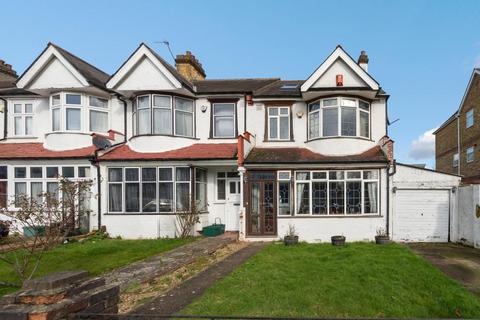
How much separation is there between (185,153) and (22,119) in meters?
9.04

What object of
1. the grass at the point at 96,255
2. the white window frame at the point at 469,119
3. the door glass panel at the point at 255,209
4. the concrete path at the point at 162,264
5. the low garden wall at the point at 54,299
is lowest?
the grass at the point at 96,255

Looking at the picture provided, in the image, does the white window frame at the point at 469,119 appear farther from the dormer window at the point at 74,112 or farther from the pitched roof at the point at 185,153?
the dormer window at the point at 74,112

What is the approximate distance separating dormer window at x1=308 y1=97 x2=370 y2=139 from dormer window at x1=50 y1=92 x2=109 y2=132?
10446 mm

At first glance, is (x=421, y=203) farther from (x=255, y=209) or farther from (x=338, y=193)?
(x=255, y=209)

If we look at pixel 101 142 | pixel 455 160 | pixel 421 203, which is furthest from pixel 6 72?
pixel 455 160

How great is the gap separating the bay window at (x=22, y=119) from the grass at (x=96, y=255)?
751cm

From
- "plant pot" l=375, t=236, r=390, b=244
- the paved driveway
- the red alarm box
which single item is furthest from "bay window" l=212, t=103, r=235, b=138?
the paved driveway

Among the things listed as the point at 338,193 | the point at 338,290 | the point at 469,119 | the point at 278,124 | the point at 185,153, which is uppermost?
the point at 469,119

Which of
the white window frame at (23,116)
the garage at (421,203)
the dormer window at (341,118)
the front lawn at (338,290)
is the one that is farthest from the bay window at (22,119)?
the garage at (421,203)

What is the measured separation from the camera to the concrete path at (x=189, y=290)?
5.98 meters

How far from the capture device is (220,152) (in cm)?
1479

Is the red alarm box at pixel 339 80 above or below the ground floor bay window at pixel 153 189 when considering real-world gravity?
above

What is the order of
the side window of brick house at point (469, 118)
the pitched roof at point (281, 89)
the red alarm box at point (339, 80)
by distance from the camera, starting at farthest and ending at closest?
the side window of brick house at point (469, 118) → the pitched roof at point (281, 89) → the red alarm box at point (339, 80)

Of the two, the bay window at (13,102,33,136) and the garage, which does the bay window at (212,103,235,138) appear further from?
the bay window at (13,102,33,136)
